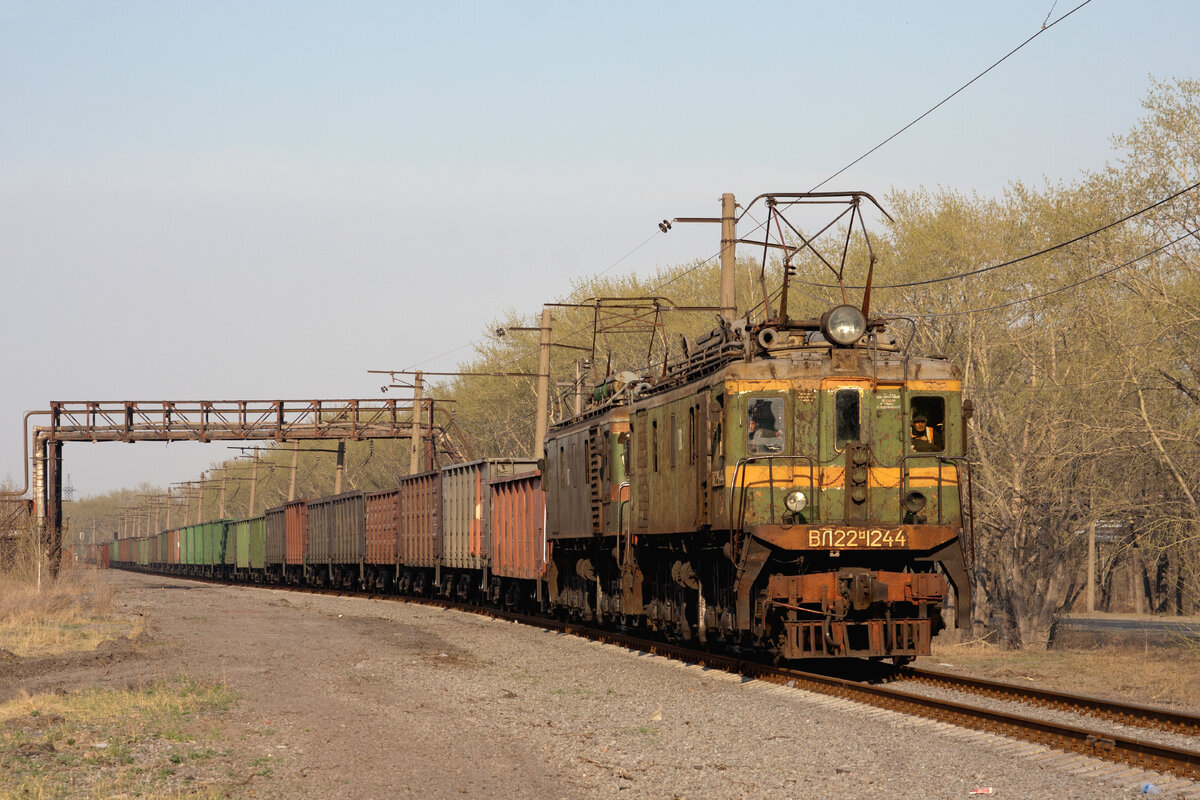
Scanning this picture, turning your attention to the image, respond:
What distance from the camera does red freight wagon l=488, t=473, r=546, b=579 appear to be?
25.9 metres

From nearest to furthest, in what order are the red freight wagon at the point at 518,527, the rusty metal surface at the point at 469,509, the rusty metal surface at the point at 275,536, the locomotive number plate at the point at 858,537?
1. the locomotive number plate at the point at 858,537
2. the red freight wagon at the point at 518,527
3. the rusty metal surface at the point at 469,509
4. the rusty metal surface at the point at 275,536

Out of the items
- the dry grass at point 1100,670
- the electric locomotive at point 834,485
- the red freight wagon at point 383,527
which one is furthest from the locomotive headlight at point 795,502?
the red freight wagon at point 383,527

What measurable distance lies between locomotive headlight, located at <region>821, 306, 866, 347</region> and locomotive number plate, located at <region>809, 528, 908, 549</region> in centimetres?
214

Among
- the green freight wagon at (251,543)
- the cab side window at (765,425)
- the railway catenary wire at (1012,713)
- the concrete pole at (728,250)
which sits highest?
the concrete pole at (728,250)

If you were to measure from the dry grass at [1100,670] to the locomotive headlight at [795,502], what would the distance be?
3.36m

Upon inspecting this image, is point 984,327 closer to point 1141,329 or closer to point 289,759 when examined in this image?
point 1141,329

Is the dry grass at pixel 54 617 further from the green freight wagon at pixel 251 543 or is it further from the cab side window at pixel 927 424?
the green freight wagon at pixel 251 543

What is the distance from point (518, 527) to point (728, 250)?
8443 millimetres

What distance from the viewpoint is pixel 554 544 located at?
978 inches

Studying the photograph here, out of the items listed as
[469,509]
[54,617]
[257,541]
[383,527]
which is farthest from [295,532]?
[54,617]

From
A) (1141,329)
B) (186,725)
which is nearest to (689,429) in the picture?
(186,725)

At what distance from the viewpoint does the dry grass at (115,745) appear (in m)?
9.45

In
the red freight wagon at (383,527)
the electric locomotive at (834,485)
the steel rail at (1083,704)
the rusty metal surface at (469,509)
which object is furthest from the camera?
the red freight wagon at (383,527)

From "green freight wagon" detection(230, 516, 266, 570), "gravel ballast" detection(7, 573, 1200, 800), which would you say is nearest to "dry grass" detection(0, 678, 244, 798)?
"gravel ballast" detection(7, 573, 1200, 800)
